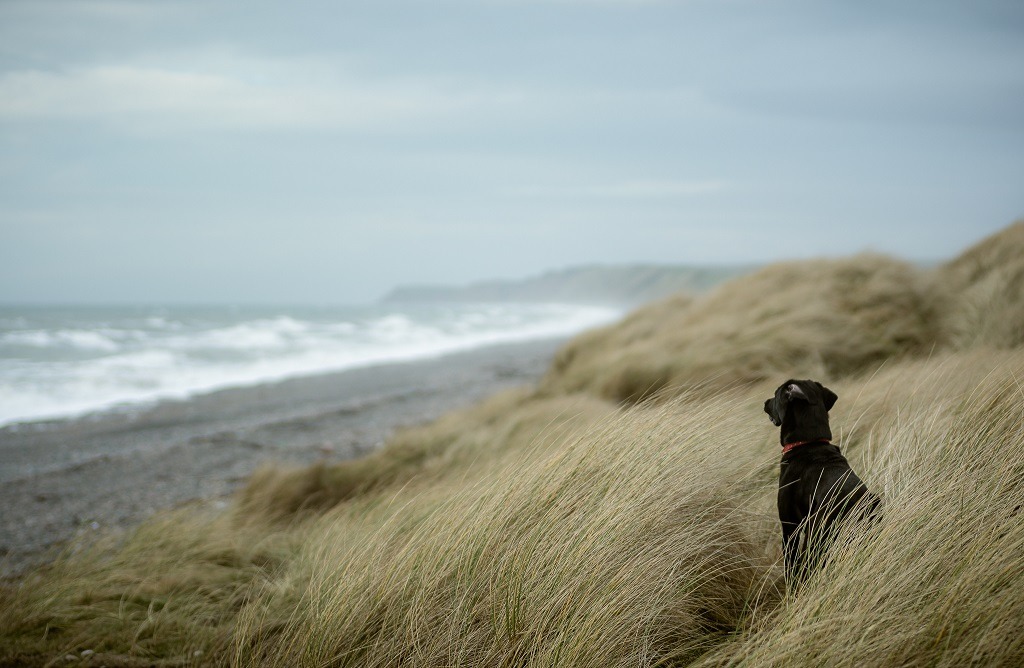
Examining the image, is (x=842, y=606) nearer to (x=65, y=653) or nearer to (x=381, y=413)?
(x=65, y=653)

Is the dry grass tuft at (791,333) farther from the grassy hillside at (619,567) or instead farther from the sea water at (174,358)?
the sea water at (174,358)

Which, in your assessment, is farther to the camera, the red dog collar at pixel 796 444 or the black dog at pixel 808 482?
the red dog collar at pixel 796 444

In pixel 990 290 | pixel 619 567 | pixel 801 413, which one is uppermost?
pixel 990 290

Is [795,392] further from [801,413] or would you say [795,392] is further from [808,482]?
[808,482]

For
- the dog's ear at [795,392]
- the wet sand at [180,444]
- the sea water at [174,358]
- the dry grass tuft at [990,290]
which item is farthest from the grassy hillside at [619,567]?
the sea water at [174,358]

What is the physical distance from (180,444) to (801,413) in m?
6.84

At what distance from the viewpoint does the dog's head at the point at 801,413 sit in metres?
2.31

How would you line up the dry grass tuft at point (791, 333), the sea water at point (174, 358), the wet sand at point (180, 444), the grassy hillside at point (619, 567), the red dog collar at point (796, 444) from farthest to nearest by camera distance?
1. the sea water at point (174, 358)
2. the dry grass tuft at point (791, 333)
3. the wet sand at point (180, 444)
4. the red dog collar at point (796, 444)
5. the grassy hillside at point (619, 567)

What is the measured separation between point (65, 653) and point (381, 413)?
21.2 feet

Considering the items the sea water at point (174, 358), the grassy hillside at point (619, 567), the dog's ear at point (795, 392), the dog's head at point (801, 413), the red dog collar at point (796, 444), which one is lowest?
the grassy hillside at point (619, 567)

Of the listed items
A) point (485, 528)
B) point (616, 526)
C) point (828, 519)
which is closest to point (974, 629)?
point (828, 519)

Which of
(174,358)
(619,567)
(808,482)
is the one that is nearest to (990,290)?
(808,482)

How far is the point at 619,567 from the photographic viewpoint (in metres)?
2.15

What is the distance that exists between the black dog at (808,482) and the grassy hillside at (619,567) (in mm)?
91
